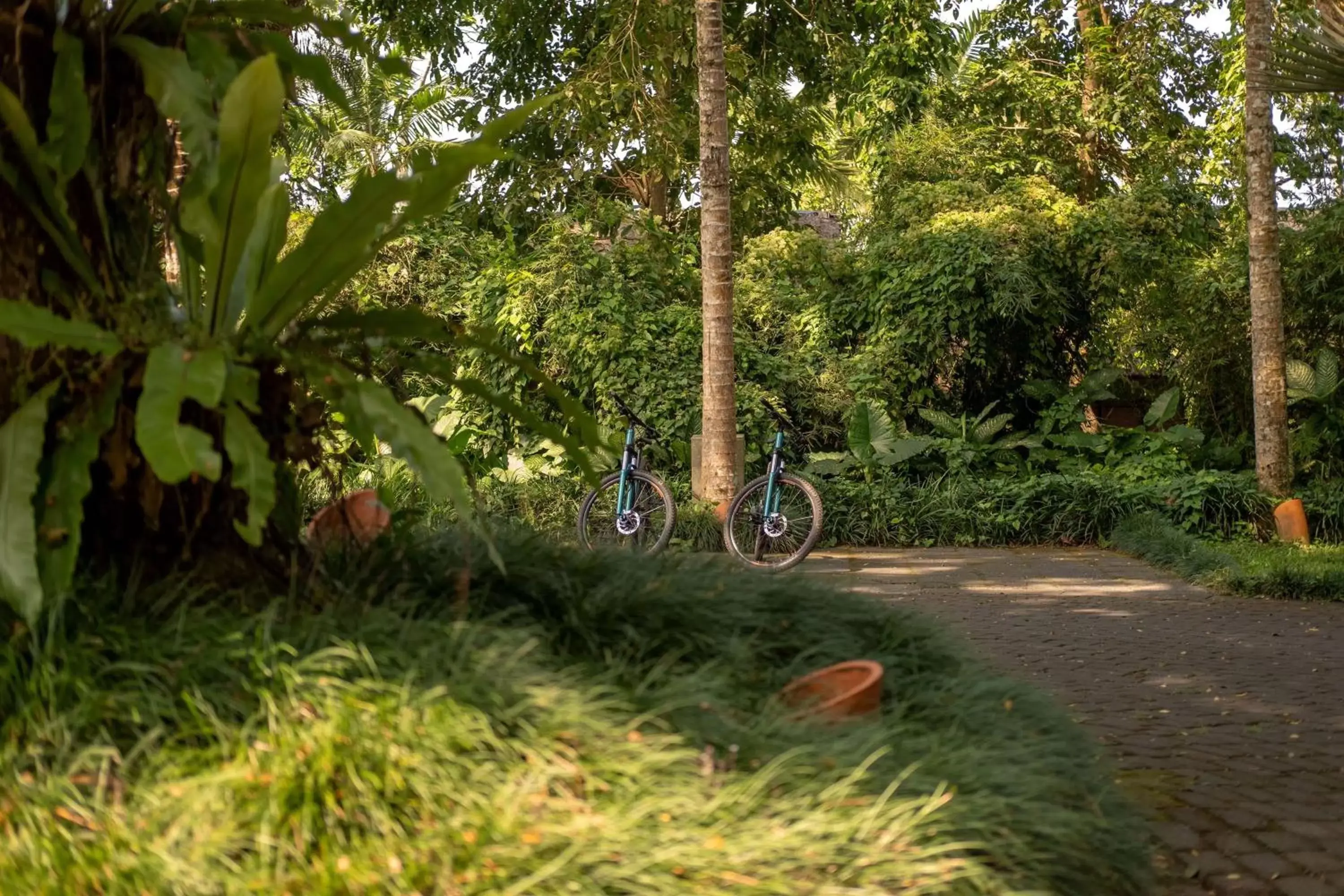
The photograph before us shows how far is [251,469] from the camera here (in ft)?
10.7

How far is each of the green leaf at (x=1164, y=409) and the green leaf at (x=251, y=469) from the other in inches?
509

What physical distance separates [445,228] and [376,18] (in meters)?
3.99

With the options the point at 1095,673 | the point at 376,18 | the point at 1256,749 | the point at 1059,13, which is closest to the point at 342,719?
the point at 1256,749

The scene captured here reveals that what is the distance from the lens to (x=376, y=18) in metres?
19.6

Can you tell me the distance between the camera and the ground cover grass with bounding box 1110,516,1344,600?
30.8ft

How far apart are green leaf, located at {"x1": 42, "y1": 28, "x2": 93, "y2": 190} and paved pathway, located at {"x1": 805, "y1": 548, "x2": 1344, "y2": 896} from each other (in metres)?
3.43

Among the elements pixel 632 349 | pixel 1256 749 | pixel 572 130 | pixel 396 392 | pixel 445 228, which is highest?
pixel 572 130

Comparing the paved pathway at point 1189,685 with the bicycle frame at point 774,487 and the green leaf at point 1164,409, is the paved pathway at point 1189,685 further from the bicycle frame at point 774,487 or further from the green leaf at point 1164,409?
the green leaf at point 1164,409

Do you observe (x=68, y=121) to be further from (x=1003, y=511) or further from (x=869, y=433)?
(x=869, y=433)

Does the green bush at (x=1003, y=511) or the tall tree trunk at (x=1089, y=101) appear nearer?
the green bush at (x=1003, y=511)

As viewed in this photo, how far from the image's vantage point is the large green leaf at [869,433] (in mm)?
13703

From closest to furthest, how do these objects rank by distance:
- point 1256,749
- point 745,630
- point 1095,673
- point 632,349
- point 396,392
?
point 745,630, point 396,392, point 1256,749, point 1095,673, point 632,349

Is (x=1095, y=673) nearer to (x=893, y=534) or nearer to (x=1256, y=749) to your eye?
(x=1256, y=749)

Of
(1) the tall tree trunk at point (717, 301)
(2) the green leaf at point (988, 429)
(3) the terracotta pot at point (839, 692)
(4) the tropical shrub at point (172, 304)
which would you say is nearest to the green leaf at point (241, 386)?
(4) the tropical shrub at point (172, 304)
